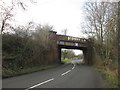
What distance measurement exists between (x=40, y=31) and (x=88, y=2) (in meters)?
11.2

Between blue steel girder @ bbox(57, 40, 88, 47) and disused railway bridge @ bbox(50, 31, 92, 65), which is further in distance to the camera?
blue steel girder @ bbox(57, 40, 88, 47)

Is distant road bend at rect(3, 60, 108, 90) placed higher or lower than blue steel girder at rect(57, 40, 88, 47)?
lower

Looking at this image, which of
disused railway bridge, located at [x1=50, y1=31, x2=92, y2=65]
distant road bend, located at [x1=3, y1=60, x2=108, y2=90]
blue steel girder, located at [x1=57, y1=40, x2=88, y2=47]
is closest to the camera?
distant road bend, located at [x1=3, y1=60, x2=108, y2=90]

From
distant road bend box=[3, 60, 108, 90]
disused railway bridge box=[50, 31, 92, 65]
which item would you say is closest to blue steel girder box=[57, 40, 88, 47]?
disused railway bridge box=[50, 31, 92, 65]

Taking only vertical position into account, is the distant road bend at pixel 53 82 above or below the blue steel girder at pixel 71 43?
below

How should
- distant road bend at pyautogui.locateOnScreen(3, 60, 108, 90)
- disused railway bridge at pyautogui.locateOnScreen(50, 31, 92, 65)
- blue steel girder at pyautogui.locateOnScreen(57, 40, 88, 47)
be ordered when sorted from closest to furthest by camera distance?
distant road bend at pyautogui.locateOnScreen(3, 60, 108, 90) < disused railway bridge at pyautogui.locateOnScreen(50, 31, 92, 65) < blue steel girder at pyautogui.locateOnScreen(57, 40, 88, 47)

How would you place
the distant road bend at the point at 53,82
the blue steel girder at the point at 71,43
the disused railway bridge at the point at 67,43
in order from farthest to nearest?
the blue steel girder at the point at 71,43
the disused railway bridge at the point at 67,43
the distant road bend at the point at 53,82

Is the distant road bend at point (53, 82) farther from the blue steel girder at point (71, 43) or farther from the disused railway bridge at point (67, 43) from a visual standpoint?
the blue steel girder at point (71, 43)

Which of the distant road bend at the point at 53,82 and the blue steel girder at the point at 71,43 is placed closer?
the distant road bend at the point at 53,82

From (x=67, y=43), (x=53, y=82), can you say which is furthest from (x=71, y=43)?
(x=53, y=82)

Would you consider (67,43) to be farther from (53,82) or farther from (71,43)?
(53,82)

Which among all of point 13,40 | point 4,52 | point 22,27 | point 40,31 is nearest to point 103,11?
point 40,31

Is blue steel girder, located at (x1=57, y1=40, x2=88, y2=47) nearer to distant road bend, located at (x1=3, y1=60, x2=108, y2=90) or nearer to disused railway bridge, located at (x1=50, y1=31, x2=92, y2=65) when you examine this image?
disused railway bridge, located at (x1=50, y1=31, x2=92, y2=65)

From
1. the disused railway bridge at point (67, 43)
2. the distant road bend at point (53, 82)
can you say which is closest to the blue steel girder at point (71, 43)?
the disused railway bridge at point (67, 43)
